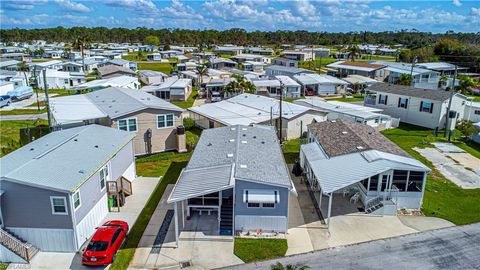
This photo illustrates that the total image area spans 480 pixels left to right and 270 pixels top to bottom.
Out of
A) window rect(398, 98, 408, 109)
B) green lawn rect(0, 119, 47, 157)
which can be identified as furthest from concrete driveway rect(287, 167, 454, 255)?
window rect(398, 98, 408, 109)

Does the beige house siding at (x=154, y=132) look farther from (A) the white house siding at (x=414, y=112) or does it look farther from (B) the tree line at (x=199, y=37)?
(B) the tree line at (x=199, y=37)

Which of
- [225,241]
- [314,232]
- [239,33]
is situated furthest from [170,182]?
[239,33]

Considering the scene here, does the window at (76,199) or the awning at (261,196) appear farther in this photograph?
the awning at (261,196)

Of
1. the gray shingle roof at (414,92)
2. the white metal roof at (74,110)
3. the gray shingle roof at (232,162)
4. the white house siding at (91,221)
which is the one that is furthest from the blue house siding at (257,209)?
the gray shingle roof at (414,92)

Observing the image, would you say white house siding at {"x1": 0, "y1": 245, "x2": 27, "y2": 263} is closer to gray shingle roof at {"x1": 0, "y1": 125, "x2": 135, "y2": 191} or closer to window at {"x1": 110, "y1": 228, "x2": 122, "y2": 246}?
gray shingle roof at {"x1": 0, "y1": 125, "x2": 135, "y2": 191}

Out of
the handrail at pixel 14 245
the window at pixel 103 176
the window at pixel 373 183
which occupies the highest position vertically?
the window at pixel 103 176

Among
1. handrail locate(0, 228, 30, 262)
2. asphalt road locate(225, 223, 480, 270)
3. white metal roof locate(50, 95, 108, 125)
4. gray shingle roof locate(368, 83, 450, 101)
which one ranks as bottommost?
asphalt road locate(225, 223, 480, 270)
